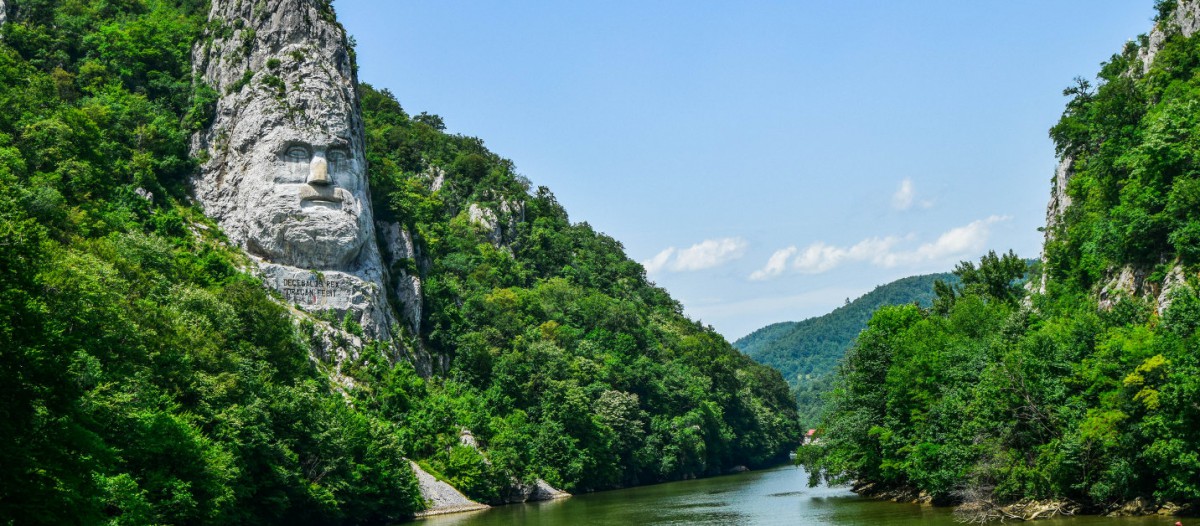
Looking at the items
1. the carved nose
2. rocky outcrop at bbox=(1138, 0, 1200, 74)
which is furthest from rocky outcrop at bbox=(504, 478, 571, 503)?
rocky outcrop at bbox=(1138, 0, 1200, 74)

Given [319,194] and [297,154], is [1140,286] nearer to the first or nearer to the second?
[319,194]

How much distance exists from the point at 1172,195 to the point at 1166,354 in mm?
13492

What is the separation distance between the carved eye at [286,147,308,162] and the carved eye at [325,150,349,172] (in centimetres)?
175

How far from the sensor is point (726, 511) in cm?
5981

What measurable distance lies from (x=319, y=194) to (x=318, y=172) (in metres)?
1.91

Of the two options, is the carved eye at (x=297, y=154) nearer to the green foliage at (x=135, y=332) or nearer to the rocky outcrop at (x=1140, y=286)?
the green foliage at (x=135, y=332)

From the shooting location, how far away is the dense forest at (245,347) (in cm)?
3303

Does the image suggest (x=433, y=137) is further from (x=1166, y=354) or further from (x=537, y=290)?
(x=1166, y=354)

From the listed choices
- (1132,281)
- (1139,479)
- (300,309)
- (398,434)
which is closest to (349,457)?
(398,434)

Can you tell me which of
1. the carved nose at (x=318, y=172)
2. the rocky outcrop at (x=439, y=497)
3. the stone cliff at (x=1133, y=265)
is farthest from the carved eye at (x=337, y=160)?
the stone cliff at (x=1133, y=265)

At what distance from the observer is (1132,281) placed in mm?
52344

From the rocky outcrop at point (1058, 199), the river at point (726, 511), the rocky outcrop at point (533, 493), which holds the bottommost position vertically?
the river at point (726, 511)

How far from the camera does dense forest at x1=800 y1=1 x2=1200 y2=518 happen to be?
38406mm

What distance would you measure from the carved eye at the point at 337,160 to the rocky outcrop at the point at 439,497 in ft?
87.6
